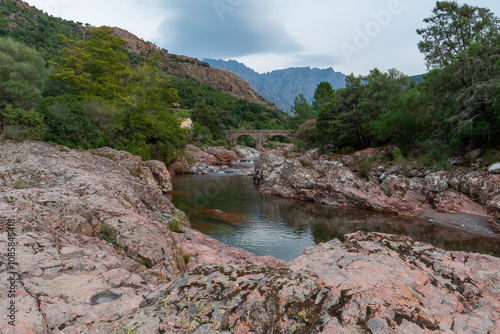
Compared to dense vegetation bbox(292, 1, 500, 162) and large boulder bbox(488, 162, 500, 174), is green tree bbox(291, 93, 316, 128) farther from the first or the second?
large boulder bbox(488, 162, 500, 174)

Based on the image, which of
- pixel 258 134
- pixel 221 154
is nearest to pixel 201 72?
pixel 258 134

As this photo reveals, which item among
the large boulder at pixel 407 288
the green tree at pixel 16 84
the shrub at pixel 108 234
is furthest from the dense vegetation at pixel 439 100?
the green tree at pixel 16 84

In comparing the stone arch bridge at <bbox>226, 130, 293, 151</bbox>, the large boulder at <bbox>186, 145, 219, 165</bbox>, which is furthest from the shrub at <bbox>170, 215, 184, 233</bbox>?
the stone arch bridge at <bbox>226, 130, 293, 151</bbox>

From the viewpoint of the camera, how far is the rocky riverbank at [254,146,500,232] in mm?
16141

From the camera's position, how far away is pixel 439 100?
2142 centimetres

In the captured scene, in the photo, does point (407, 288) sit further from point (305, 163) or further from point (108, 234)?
point (305, 163)

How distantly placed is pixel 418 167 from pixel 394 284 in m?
22.3

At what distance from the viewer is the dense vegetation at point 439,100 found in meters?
18.1

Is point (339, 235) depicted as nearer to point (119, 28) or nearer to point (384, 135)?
point (384, 135)

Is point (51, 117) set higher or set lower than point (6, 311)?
higher

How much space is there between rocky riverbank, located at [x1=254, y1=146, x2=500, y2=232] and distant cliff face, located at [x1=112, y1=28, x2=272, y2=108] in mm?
116738

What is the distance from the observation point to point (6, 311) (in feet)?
9.04

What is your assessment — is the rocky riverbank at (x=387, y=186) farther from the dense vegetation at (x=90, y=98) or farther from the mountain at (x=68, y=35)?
the mountain at (x=68, y=35)

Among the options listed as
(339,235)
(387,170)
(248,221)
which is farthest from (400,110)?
(248,221)
